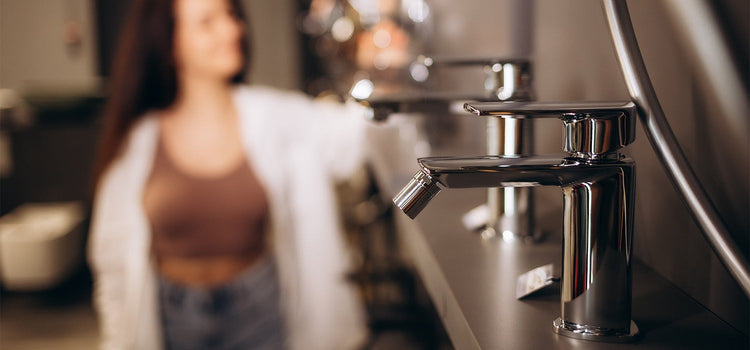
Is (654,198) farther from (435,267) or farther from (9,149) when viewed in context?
(9,149)

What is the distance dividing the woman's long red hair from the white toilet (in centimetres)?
111

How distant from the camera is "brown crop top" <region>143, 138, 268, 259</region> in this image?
6.21ft

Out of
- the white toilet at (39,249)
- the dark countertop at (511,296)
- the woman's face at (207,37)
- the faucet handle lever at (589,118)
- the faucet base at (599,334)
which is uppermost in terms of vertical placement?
the woman's face at (207,37)

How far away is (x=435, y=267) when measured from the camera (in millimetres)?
644

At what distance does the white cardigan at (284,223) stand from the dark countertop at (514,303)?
46.8 inches

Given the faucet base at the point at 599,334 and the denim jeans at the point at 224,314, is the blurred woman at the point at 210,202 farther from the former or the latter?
the faucet base at the point at 599,334

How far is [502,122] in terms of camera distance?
A: 0.68 metres

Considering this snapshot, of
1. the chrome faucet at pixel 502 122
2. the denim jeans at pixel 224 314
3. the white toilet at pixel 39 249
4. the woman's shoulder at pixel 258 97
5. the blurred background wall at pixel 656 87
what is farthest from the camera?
the white toilet at pixel 39 249

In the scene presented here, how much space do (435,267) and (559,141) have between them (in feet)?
1.00

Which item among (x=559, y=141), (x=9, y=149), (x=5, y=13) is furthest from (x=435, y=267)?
(x=5, y=13)

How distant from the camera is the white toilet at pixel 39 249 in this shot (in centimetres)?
291

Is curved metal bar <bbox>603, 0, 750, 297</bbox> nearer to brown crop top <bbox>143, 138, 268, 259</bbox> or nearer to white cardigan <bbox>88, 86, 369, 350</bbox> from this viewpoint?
white cardigan <bbox>88, 86, 369, 350</bbox>

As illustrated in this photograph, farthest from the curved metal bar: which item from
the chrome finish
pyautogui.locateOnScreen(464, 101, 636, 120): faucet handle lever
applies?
the chrome finish

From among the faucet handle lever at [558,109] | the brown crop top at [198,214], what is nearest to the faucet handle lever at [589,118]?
the faucet handle lever at [558,109]
